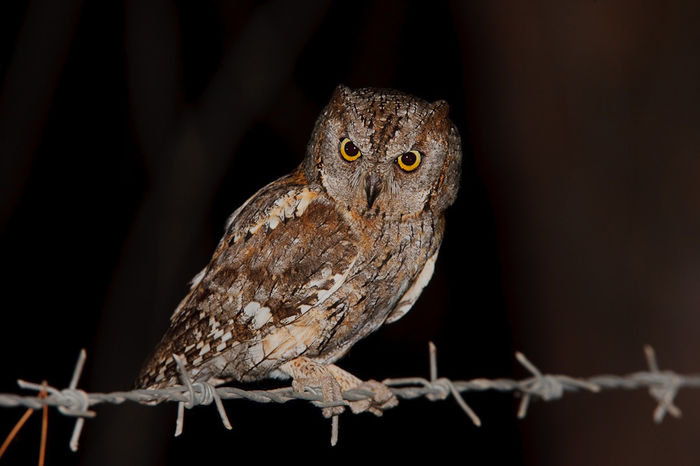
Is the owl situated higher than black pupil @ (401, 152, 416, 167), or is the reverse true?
black pupil @ (401, 152, 416, 167)

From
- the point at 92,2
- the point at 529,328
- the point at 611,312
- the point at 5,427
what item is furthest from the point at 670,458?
the point at 92,2

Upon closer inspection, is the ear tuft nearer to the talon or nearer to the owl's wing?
the owl's wing

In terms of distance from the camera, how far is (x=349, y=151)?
101 inches

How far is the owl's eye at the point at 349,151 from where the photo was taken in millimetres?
2537

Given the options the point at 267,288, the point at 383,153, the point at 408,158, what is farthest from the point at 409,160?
the point at 267,288

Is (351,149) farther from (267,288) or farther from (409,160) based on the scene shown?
(267,288)

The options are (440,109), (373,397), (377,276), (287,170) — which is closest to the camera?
(373,397)

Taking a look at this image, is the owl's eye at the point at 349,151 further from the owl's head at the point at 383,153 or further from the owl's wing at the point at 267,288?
the owl's wing at the point at 267,288

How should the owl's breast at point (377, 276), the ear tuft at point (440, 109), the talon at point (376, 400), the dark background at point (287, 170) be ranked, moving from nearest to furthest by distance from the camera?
the talon at point (376, 400), the owl's breast at point (377, 276), the ear tuft at point (440, 109), the dark background at point (287, 170)

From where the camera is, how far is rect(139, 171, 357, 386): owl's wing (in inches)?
95.0

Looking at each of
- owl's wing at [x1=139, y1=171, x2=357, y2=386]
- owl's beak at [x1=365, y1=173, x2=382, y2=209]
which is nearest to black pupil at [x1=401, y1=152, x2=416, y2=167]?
owl's beak at [x1=365, y1=173, x2=382, y2=209]

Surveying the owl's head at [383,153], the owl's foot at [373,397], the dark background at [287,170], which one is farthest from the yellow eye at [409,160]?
the dark background at [287,170]

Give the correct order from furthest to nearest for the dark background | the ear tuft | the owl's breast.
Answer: the dark background
the ear tuft
the owl's breast

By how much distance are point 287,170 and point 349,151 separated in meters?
5.33
